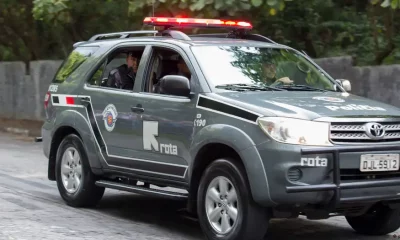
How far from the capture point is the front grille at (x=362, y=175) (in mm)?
6703

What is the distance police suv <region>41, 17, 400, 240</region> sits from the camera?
6.63 metres

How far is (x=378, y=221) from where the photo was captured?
313 inches

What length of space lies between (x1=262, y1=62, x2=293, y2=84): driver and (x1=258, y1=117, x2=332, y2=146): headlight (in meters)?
1.26

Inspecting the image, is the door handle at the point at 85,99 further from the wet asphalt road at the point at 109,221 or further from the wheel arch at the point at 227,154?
the wheel arch at the point at 227,154

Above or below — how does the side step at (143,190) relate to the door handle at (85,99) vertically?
below

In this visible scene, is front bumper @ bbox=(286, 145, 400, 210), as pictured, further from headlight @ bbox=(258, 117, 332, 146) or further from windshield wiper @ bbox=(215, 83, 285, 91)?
windshield wiper @ bbox=(215, 83, 285, 91)

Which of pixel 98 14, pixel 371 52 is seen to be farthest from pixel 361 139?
pixel 98 14

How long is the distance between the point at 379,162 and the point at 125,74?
3.22 meters

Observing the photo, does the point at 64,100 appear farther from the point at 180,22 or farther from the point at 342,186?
the point at 342,186

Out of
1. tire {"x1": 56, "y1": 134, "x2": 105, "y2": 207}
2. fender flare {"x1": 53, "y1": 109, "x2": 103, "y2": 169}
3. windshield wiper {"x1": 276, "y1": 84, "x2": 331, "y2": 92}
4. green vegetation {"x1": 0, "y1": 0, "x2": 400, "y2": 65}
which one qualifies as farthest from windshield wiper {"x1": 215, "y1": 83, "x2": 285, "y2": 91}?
green vegetation {"x1": 0, "y1": 0, "x2": 400, "y2": 65}

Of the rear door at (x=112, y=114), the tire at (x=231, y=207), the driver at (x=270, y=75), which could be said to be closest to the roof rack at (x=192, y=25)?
the rear door at (x=112, y=114)

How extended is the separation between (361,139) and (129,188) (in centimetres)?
266

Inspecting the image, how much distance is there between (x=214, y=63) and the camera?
7836 mm

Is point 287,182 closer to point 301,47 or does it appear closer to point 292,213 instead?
point 292,213
